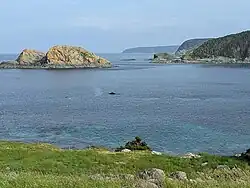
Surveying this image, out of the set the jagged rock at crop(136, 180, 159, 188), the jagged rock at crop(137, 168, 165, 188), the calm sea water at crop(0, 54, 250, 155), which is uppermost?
the jagged rock at crop(136, 180, 159, 188)

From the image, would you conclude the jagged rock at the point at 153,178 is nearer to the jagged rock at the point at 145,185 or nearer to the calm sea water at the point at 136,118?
the jagged rock at the point at 145,185

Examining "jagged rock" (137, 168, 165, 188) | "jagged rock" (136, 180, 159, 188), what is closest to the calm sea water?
"jagged rock" (137, 168, 165, 188)

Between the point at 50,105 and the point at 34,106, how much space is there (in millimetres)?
4072

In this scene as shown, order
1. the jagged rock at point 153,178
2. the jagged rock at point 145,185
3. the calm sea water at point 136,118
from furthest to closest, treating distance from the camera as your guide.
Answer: the calm sea water at point 136,118, the jagged rock at point 153,178, the jagged rock at point 145,185

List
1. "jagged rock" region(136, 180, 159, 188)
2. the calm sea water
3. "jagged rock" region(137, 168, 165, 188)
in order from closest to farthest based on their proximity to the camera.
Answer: "jagged rock" region(136, 180, 159, 188) < "jagged rock" region(137, 168, 165, 188) < the calm sea water

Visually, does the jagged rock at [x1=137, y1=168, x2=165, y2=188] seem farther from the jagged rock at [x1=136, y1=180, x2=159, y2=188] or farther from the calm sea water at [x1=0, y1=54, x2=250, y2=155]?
the calm sea water at [x1=0, y1=54, x2=250, y2=155]

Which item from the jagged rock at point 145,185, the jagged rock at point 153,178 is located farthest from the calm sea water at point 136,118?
the jagged rock at point 145,185

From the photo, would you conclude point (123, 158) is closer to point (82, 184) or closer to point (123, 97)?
point (82, 184)

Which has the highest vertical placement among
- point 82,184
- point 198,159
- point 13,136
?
point 82,184

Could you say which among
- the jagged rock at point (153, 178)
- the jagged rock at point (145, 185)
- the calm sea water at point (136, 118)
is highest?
the jagged rock at point (145, 185)

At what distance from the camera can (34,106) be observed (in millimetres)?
98500

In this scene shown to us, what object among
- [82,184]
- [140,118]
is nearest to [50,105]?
[140,118]

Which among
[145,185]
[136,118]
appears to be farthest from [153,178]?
[136,118]

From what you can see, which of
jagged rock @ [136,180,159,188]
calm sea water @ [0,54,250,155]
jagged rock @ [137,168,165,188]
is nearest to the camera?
jagged rock @ [136,180,159,188]
